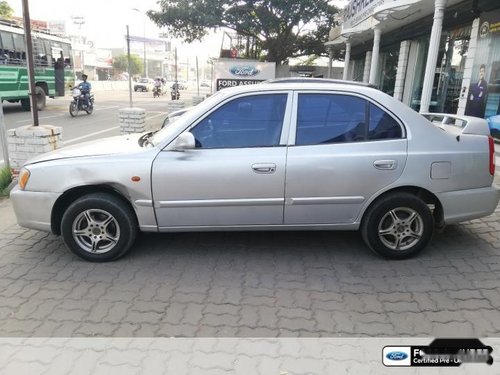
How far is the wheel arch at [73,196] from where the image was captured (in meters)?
3.77

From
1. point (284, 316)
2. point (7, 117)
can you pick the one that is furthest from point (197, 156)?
point (7, 117)

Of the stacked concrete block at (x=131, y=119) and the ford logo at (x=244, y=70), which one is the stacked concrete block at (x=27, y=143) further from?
the ford logo at (x=244, y=70)

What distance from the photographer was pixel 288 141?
3.75m

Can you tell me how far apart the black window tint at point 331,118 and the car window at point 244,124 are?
0.67ft

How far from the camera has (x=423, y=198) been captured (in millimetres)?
3986

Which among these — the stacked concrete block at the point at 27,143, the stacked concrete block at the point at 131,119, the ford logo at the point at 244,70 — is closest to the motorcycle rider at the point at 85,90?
the ford logo at the point at 244,70

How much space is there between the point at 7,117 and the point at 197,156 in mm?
14534

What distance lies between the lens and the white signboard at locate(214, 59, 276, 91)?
17.7 meters

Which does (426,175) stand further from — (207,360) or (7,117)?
(7,117)

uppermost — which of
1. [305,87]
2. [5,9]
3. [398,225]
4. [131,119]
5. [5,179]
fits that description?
[5,9]

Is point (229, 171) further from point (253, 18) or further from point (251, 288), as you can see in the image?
point (253, 18)

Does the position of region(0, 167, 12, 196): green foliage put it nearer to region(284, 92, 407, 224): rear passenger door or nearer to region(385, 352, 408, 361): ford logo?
region(284, 92, 407, 224): rear passenger door

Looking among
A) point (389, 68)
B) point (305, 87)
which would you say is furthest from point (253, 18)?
point (305, 87)

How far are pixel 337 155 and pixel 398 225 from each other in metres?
0.86
